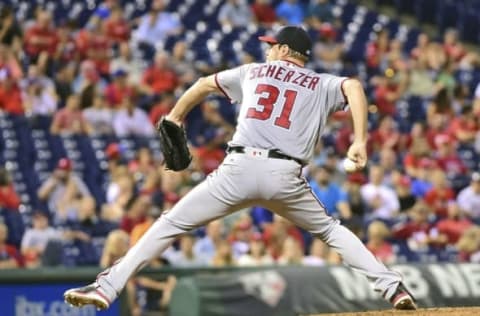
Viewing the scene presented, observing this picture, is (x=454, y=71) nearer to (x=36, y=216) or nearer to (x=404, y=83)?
(x=404, y=83)

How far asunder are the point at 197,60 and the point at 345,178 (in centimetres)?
275

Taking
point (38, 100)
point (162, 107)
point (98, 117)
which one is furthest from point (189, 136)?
point (38, 100)

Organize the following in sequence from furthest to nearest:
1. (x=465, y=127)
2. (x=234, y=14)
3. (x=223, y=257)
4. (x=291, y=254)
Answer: (x=234, y=14)
(x=465, y=127)
(x=291, y=254)
(x=223, y=257)

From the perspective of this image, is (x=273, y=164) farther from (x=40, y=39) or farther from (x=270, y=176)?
(x=40, y=39)

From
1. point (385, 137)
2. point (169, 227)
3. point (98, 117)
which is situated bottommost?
point (385, 137)

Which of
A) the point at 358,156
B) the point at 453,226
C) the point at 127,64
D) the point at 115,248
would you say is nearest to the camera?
the point at 358,156

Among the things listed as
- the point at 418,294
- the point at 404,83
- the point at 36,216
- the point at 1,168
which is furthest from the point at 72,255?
the point at 404,83

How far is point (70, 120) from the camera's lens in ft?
42.9

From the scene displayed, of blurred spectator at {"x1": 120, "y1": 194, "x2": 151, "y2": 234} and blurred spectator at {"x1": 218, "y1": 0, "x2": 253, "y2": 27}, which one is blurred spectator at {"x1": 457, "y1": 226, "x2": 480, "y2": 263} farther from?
blurred spectator at {"x1": 218, "y1": 0, "x2": 253, "y2": 27}

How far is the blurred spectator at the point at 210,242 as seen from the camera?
37.4 feet

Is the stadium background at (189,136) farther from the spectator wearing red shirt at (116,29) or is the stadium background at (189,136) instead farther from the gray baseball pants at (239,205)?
the gray baseball pants at (239,205)

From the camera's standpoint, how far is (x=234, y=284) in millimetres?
9742

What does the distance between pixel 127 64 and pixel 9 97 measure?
2176 mm

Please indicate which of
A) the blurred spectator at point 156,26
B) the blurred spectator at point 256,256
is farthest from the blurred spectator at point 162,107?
the blurred spectator at point 256,256
